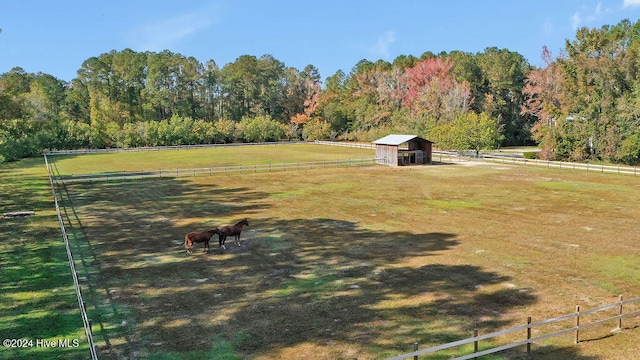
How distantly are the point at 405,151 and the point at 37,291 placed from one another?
42.0 metres

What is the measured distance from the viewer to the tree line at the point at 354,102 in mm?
52281

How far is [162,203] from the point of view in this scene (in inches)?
1163

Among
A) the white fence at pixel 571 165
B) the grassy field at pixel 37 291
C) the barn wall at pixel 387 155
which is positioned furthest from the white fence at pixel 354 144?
the grassy field at pixel 37 291

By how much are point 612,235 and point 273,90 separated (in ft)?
349

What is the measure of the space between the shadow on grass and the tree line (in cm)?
2725

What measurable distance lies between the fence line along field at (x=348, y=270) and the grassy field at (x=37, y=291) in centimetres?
70

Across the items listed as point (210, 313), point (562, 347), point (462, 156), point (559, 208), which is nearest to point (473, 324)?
point (562, 347)

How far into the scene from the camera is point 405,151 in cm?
5116

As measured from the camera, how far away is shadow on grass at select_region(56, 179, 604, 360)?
10.7 metres

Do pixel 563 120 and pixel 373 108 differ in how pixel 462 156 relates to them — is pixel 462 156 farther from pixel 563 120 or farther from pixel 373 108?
pixel 373 108

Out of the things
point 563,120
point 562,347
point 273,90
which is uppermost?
point 273,90

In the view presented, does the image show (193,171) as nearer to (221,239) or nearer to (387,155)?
(387,155)

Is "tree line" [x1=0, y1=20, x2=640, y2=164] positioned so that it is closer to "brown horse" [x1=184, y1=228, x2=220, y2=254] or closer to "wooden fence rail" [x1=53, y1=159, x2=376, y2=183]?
"wooden fence rail" [x1=53, y1=159, x2=376, y2=183]

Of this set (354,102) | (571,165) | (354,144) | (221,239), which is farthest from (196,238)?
(354,102)
